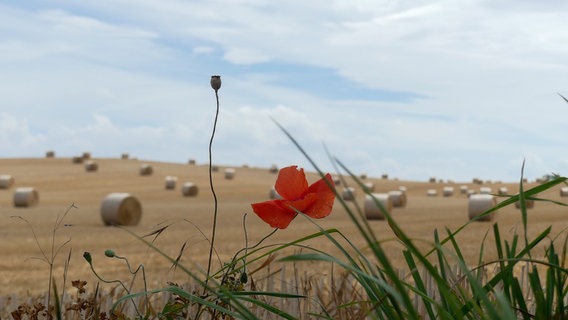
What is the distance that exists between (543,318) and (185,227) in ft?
55.3

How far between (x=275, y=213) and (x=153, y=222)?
19.9 m

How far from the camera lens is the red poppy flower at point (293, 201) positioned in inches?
71.9

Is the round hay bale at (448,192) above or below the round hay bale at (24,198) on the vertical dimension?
above

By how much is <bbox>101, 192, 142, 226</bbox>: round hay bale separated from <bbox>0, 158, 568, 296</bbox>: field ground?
0.38 m

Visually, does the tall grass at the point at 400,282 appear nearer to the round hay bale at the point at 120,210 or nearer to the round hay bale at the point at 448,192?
the round hay bale at the point at 120,210

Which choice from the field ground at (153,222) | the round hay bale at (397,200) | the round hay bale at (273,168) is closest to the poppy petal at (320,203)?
the field ground at (153,222)

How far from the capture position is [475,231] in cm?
→ 1667

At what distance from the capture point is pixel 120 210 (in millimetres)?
20625

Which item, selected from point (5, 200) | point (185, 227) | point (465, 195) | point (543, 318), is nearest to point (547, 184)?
point (543, 318)

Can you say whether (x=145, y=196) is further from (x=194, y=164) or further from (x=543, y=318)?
(x=543, y=318)

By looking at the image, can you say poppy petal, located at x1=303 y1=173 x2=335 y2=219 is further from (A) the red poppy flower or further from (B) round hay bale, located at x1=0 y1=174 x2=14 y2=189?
(B) round hay bale, located at x1=0 y1=174 x2=14 y2=189

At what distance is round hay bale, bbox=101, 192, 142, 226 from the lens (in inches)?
811

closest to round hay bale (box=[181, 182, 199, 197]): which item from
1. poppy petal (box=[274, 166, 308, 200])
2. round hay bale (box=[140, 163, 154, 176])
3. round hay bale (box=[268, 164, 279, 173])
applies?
round hay bale (box=[140, 163, 154, 176])

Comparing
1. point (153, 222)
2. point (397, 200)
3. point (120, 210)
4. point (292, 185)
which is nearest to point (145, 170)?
point (397, 200)
